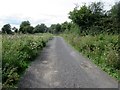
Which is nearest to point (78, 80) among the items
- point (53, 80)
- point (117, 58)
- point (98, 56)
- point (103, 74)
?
point (53, 80)

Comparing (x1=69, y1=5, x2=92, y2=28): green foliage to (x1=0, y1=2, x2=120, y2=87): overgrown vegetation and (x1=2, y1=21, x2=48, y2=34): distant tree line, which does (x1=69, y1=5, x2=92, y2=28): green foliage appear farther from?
(x1=2, y1=21, x2=48, y2=34): distant tree line

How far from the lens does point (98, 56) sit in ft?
44.3

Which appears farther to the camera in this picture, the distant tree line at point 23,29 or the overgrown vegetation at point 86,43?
the distant tree line at point 23,29

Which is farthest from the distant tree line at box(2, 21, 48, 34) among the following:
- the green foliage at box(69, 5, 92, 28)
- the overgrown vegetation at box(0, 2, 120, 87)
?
the green foliage at box(69, 5, 92, 28)

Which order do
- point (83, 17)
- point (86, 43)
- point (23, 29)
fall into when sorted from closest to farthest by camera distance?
1. point (86, 43)
2. point (83, 17)
3. point (23, 29)

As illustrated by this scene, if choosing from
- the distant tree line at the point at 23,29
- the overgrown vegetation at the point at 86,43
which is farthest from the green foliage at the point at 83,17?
the distant tree line at the point at 23,29

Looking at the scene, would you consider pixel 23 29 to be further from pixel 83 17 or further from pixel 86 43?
pixel 86 43

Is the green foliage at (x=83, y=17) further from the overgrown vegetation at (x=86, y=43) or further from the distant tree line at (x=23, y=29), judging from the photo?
the distant tree line at (x=23, y=29)

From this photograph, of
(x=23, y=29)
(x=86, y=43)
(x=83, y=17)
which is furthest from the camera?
(x=23, y=29)

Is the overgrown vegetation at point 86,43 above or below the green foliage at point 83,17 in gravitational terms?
below

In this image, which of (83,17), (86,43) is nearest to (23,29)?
(83,17)

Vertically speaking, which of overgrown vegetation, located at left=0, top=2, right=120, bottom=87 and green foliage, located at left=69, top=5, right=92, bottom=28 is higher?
green foliage, located at left=69, top=5, right=92, bottom=28

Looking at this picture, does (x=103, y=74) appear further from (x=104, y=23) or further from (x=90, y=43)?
(x=104, y=23)

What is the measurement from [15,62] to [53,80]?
197 centimetres
